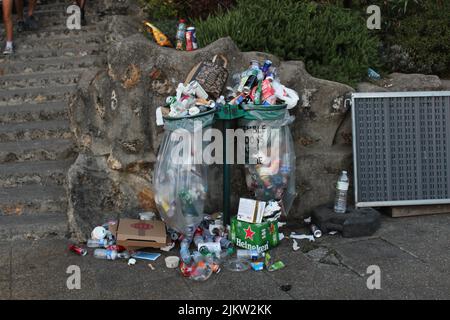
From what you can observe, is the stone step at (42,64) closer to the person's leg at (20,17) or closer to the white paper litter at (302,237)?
the person's leg at (20,17)

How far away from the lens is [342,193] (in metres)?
4.57

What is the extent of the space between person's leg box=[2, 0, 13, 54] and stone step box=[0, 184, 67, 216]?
281 cm

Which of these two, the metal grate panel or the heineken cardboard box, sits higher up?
the metal grate panel

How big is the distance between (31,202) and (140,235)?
1.25m

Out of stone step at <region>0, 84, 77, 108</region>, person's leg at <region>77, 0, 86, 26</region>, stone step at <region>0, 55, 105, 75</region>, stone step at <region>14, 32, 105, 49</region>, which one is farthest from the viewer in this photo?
person's leg at <region>77, 0, 86, 26</region>

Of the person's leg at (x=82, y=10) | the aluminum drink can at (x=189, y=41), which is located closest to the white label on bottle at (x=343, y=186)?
the aluminum drink can at (x=189, y=41)

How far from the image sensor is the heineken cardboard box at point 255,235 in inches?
163

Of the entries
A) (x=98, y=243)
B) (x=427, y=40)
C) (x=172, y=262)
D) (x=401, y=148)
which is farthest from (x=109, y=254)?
(x=427, y=40)

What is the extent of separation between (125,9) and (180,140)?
4.34 metres

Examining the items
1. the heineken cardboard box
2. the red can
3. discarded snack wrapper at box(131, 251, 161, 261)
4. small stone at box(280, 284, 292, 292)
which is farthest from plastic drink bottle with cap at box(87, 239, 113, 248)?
small stone at box(280, 284, 292, 292)

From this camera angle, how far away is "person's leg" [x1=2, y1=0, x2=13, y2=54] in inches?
267

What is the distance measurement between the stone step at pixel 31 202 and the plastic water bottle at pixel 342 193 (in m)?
2.43

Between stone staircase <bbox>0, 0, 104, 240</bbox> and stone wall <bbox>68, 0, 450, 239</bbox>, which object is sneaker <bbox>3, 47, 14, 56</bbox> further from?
stone wall <bbox>68, 0, 450, 239</bbox>
